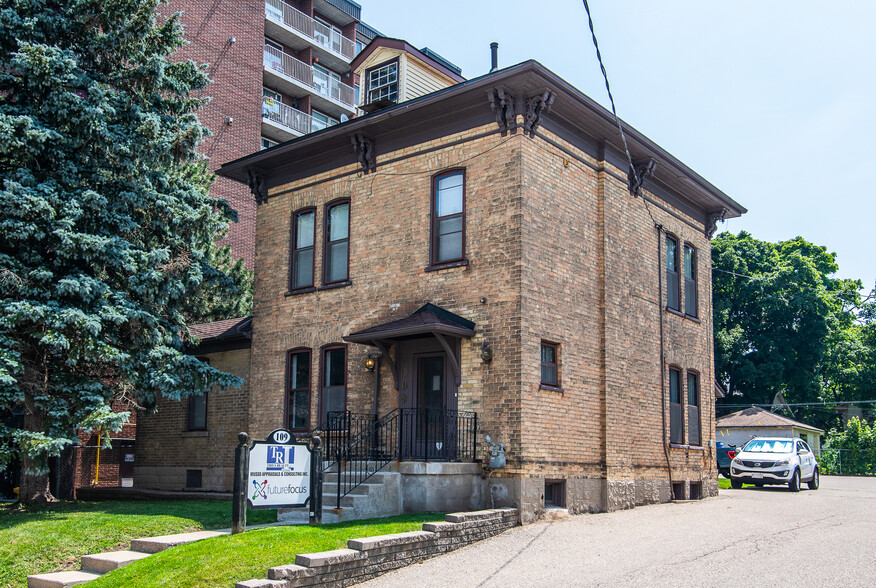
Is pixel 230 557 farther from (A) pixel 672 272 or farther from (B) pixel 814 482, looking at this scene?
(B) pixel 814 482

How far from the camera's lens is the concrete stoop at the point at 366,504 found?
1348cm

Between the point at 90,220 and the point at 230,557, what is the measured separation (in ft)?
28.0

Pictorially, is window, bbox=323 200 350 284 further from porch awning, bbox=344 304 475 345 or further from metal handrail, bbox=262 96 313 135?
metal handrail, bbox=262 96 313 135

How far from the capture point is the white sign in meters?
11.1

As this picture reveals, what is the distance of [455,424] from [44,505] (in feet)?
27.0

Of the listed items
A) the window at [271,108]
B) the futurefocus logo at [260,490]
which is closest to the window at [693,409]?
the futurefocus logo at [260,490]

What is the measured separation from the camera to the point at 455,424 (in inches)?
591

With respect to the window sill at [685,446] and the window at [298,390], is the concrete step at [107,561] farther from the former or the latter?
the window sill at [685,446]

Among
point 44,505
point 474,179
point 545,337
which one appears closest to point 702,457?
point 545,337

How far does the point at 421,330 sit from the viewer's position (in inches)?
585

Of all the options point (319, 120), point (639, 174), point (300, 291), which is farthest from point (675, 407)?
point (319, 120)

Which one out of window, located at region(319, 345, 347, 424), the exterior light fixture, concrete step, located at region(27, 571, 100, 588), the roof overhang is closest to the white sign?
concrete step, located at region(27, 571, 100, 588)

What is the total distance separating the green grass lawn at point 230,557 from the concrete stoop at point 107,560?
725 millimetres

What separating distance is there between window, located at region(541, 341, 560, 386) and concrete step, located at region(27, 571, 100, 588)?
805cm
